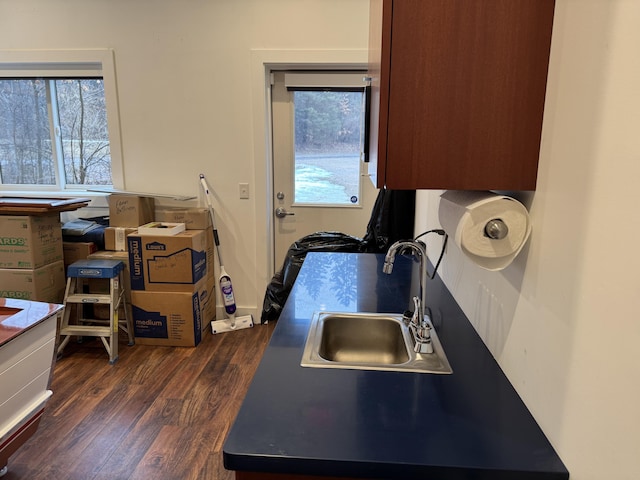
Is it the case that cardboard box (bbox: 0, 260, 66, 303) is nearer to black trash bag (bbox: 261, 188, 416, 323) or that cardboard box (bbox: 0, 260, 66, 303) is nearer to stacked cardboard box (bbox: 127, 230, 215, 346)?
stacked cardboard box (bbox: 127, 230, 215, 346)

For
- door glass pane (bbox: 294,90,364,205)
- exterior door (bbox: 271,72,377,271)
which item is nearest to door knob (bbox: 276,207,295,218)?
exterior door (bbox: 271,72,377,271)

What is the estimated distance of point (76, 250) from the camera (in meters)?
3.01

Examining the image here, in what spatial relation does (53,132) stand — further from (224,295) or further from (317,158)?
(317,158)

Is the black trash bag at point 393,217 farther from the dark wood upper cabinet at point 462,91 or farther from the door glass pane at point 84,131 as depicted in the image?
the door glass pane at point 84,131

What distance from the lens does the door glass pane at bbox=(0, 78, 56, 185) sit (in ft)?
10.9

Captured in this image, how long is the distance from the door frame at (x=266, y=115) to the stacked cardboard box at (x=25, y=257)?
1.40m

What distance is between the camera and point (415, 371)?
1.12 metres

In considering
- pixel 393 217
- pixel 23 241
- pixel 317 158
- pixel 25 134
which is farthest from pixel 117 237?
pixel 393 217

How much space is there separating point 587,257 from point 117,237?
2974mm

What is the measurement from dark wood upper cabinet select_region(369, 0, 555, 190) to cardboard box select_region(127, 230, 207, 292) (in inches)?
85.4

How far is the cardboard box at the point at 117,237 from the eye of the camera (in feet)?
9.87

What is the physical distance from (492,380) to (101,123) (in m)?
3.39

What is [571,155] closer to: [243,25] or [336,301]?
[336,301]

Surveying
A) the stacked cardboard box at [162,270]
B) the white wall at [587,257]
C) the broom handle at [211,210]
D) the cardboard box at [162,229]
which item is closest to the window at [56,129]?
the stacked cardboard box at [162,270]
